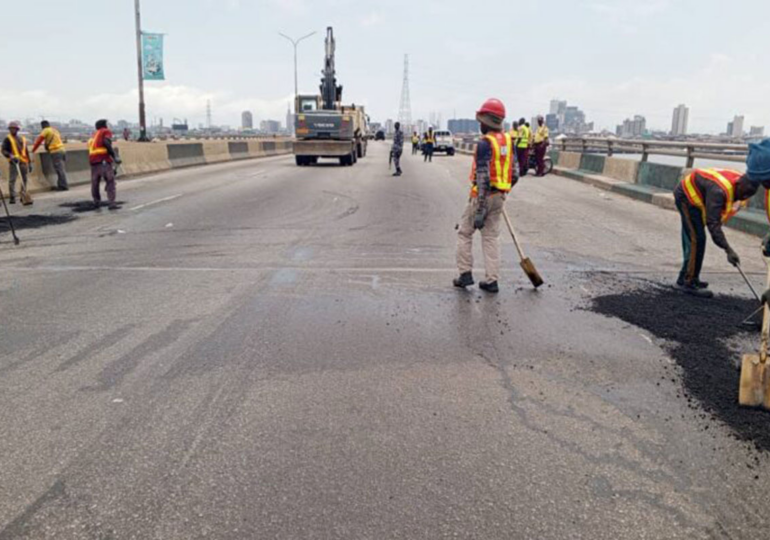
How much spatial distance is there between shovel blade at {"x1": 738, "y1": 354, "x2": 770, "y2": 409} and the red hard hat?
3662mm

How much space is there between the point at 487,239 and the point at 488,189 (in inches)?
22.3

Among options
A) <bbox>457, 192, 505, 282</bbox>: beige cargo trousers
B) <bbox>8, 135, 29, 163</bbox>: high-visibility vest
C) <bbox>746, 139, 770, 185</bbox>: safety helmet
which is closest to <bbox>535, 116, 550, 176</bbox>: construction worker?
<bbox>8, 135, 29, 163</bbox>: high-visibility vest

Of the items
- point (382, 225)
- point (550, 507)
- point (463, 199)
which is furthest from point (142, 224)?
point (550, 507)

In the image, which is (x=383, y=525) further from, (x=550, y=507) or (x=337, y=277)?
(x=337, y=277)

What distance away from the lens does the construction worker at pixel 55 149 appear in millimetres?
15812

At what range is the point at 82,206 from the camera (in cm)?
1343

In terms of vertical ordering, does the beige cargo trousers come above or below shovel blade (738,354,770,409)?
above

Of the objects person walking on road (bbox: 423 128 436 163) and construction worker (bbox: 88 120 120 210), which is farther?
person walking on road (bbox: 423 128 436 163)

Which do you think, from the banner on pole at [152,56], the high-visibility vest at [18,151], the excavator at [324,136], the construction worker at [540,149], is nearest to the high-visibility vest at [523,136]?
the construction worker at [540,149]

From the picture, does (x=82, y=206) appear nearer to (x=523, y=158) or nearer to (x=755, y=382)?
(x=755, y=382)

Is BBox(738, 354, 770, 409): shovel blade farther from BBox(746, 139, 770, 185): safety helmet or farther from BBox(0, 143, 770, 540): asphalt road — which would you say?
BBox(746, 139, 770, 185): safety helmet

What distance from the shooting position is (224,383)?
4188 mm

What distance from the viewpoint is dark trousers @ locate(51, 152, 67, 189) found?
1645cm

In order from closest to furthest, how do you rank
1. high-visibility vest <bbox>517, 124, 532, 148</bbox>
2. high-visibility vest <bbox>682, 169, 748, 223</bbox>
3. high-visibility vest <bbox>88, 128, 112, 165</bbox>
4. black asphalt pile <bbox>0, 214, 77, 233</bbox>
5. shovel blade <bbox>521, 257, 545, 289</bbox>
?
high-visibility vest <bbox>682, 169, 748, 223</bbox>
shovel blade <bbox>521, 257, 545, 289</bbox>
black asphalt pile <bbox>0, 214, 77, 233</bbox>
high-visibility vest <bbox>88, 128, 112, 165</bbox>
high-visibility vest <bbox>517, 124, 532, 148</bbox>
